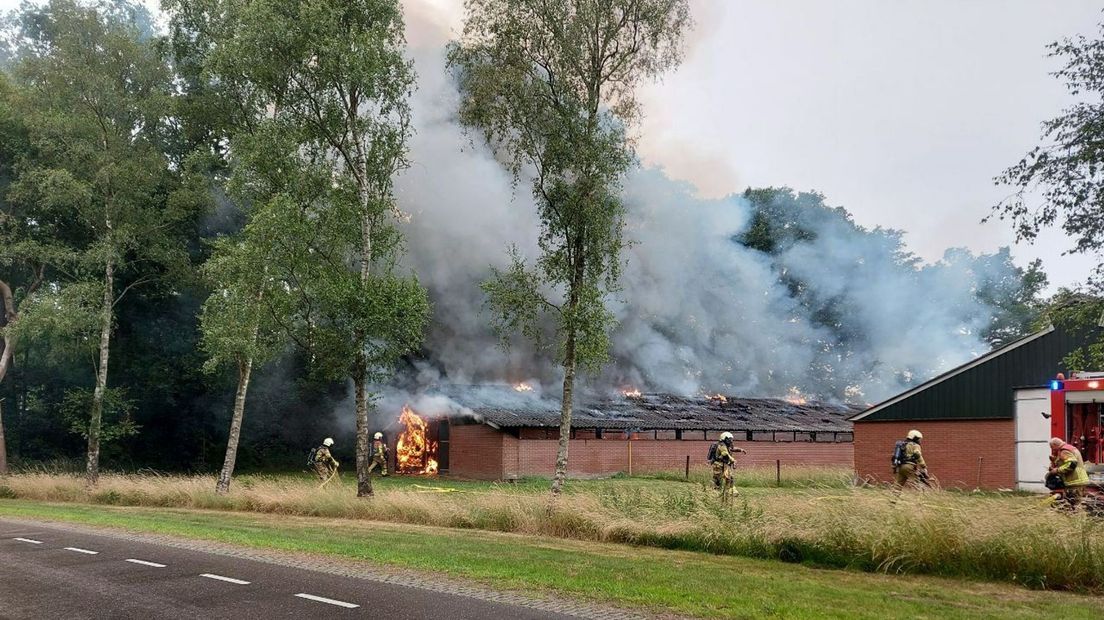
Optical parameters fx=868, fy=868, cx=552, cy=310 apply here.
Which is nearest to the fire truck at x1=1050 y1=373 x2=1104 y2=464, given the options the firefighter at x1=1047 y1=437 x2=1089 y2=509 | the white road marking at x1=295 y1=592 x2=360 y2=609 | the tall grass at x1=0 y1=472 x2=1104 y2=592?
the firefighter at x1=1047 y1=437 x2=1089 y2=509

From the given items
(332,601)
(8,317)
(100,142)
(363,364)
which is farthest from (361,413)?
(8,317)

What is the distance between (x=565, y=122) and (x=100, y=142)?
19.5 metres

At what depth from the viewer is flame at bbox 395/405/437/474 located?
40656mm

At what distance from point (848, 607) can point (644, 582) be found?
2461 mm

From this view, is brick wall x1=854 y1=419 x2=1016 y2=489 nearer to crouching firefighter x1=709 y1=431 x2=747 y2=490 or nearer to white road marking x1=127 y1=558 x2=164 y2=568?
crouching firefighter x1=709 y1=431 x2=747 y2=490

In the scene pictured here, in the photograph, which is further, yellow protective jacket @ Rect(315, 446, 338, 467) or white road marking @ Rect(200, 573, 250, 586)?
yellow protective jacket @ Rect(315, 446, 338, 467)

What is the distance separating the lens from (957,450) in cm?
3008

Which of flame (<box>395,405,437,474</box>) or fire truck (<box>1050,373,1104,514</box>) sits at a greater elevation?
fire truck (<box>1050,373,1104,514</box>)

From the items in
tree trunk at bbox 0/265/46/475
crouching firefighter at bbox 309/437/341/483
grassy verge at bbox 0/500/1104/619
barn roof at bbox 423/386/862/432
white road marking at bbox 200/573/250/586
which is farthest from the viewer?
barn roof at bbox 423/386/862/432

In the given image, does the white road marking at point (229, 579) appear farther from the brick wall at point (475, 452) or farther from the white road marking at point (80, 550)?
the brick wall at point (475, 452)

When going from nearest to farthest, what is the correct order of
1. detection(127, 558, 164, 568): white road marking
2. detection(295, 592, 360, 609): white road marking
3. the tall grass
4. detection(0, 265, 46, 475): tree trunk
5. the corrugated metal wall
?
detection(295, 592, 360, 609): white road marking → the tall grass → detection(127, 558, 164, 568): white road marking → the corrugated metal wall → detection(0, 265, 46, 475): tree trunk

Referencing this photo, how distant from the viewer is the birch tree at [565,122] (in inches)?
787

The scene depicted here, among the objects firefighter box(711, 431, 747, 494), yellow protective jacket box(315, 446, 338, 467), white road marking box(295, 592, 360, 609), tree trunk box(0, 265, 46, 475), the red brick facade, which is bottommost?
the red brick facade

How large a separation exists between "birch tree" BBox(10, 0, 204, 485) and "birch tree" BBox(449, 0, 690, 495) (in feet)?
52.3
